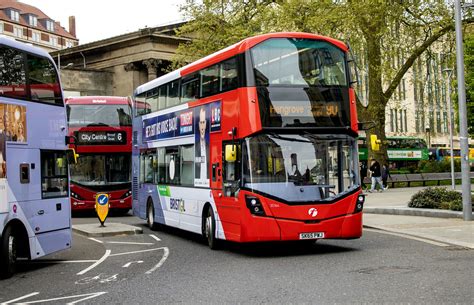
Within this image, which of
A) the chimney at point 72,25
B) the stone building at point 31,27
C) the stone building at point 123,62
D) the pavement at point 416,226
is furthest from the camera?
the chimney at point 72,25

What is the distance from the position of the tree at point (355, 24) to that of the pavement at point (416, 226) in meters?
9.60

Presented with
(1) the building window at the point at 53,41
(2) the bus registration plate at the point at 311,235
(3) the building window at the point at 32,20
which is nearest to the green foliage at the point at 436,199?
(2) the bus registration plate at the point at 311,235

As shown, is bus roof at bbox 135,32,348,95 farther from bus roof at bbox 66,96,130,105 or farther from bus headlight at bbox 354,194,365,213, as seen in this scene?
bus roof at bbox 66,96,130,105

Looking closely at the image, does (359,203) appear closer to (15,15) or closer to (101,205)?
(101,205)

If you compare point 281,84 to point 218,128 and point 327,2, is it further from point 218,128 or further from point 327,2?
point 327,2

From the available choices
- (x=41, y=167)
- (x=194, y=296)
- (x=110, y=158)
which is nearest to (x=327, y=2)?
(x=110, y=158)

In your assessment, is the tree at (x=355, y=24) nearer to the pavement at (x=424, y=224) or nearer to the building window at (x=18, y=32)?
the pavement at (x=424, y=224)

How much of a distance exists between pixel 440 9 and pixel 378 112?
573cm

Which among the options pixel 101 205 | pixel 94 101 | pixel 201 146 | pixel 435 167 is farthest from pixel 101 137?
pixel 435 167

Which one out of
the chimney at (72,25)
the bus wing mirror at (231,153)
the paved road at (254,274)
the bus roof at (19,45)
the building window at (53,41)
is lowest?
the paved road at (254,274)

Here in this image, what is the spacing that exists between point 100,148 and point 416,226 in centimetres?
1272

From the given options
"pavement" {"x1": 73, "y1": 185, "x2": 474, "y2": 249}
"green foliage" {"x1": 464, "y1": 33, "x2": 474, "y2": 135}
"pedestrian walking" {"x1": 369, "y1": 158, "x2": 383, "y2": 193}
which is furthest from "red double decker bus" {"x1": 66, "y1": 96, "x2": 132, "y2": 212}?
"green foliage" {"x1": 464, "y1": 33, "x2": 474, "y2": 135}

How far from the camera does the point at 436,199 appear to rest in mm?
23141

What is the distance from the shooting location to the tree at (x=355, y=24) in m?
31.7
